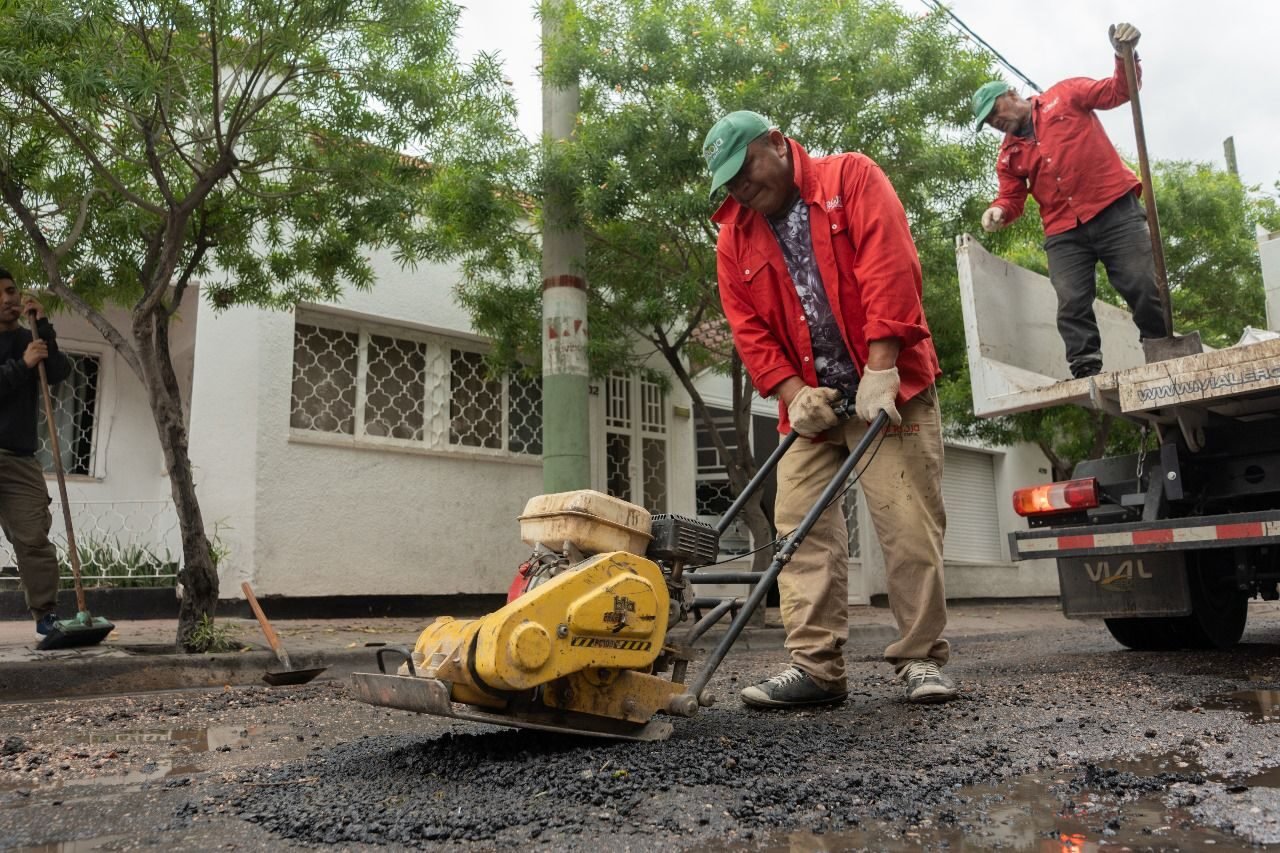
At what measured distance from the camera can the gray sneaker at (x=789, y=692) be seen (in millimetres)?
3516

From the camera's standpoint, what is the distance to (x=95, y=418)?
31.9 ft

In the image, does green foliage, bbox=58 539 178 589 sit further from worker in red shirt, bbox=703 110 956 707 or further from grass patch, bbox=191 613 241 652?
worker in red shirt, bbox=703 110 956 707

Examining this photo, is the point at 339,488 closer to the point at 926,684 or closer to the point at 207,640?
the point at 207,640

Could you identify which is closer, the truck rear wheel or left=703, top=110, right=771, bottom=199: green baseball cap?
left=703, top=110, right=771, bottom=199: green baseball cap

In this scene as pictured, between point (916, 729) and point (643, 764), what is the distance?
0.99 metres

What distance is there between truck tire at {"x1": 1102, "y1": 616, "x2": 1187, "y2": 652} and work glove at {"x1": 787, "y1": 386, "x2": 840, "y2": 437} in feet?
9.29

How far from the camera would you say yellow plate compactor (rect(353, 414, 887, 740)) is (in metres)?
2.50

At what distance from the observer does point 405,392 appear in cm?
1030

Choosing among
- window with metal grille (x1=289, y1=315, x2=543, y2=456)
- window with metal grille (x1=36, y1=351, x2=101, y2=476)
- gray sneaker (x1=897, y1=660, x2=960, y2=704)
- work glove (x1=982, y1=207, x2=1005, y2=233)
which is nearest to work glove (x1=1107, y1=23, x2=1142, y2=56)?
work glove (x1=982, y1=207, x2=1005, y2=233)

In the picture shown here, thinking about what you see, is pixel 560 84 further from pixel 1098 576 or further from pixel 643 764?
pixel 643 764

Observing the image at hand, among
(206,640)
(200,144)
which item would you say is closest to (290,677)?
(206,640)

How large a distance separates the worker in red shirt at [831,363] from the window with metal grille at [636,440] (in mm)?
7437

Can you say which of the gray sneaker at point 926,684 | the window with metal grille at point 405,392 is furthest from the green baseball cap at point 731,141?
the window with metal grille at point 405,392

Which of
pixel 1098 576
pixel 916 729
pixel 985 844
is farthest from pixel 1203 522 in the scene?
pixel 985 844
